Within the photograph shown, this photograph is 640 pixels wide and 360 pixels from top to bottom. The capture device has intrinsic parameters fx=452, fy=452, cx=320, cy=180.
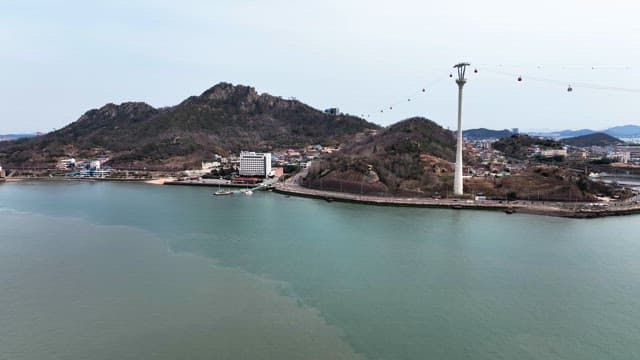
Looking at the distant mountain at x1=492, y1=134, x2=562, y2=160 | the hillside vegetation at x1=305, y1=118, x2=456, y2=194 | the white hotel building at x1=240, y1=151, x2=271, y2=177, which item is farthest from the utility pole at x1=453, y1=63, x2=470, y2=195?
the distant mountain at x1=492, y1=134, x2=562, y2=160

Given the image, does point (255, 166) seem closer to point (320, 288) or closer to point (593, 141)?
point (320, 288)

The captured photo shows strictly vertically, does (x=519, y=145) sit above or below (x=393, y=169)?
above

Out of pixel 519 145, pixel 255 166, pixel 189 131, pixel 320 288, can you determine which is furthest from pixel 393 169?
pixel 189 131

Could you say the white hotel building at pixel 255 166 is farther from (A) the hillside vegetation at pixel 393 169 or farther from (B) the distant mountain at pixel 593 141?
(B) the distant mountain at pixel 593 141

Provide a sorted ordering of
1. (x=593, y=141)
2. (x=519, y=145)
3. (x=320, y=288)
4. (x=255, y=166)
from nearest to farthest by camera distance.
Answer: (x=320, y=288) → (x=255, y=166) → (x=519, y=145) → (x=593, y=141)

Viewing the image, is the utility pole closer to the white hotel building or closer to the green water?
the green water

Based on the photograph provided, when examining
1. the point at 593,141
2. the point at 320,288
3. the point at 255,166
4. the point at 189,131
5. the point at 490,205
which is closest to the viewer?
the point at 320,288

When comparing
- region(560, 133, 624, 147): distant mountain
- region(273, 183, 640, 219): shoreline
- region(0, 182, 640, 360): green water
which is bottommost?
region(0, 182, 640, 360): green water
